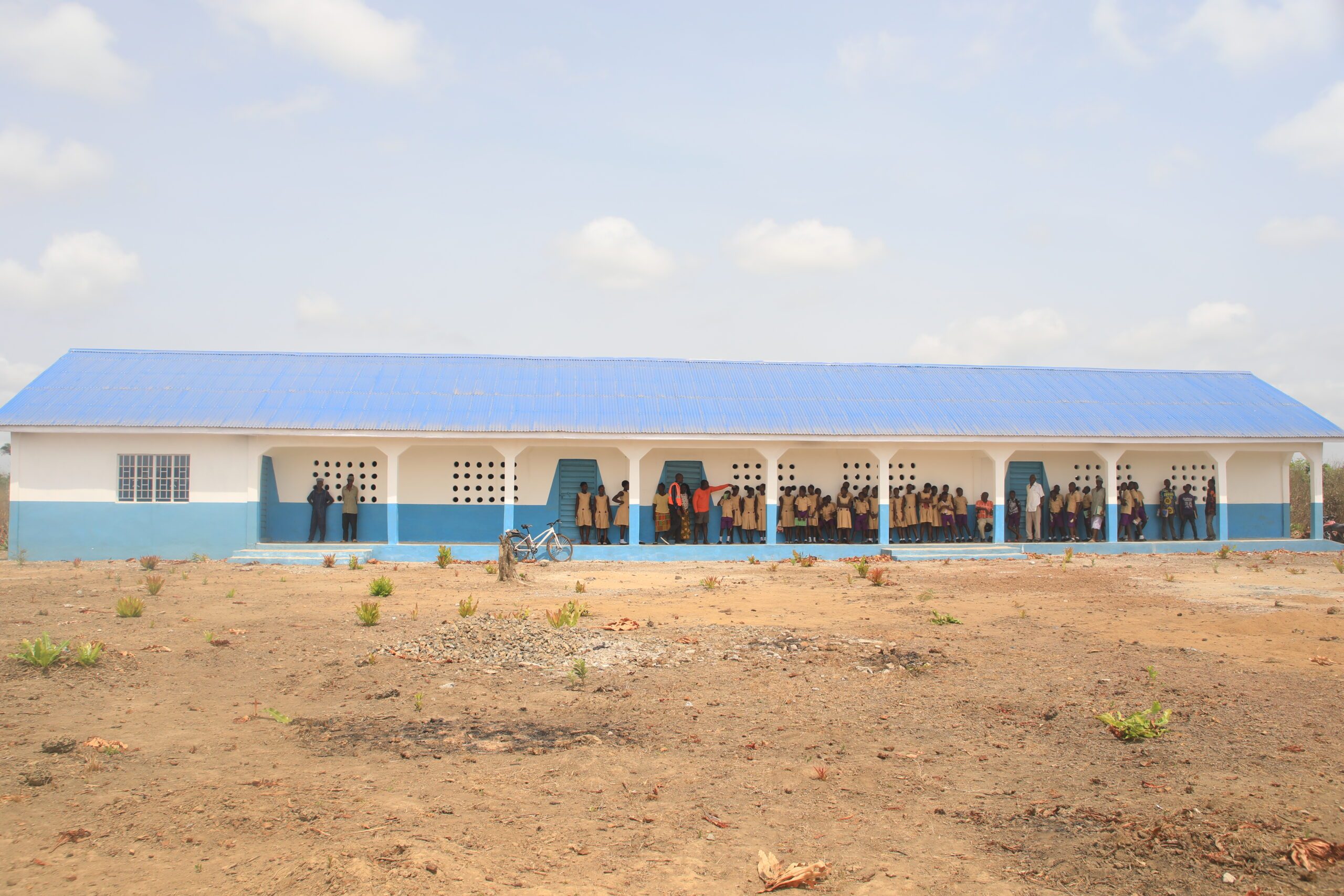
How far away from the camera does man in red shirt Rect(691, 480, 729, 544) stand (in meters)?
19.0

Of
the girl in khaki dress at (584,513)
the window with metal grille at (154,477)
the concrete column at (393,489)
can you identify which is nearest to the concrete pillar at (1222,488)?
the girl in khaki dress at (584,513)

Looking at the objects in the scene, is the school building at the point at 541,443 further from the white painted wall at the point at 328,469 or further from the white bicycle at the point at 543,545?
the white bicycle at the point at 543,545

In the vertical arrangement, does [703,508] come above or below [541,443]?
below

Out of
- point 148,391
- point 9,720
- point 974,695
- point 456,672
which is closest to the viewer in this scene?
point 9,720

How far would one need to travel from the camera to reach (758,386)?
20688mm

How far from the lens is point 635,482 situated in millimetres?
18562

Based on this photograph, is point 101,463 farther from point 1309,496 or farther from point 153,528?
point 1309,496

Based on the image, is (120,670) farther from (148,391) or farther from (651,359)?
(651,359)

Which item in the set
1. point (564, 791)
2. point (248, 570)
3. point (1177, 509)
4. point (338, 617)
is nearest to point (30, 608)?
point (338, 617)

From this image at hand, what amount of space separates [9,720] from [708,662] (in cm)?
510

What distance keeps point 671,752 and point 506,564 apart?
858 cm

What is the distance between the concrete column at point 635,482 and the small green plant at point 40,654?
449 inches

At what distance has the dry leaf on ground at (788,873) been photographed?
158 inches

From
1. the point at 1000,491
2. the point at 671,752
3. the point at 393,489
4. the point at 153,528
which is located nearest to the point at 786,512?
the point at 1000,491
